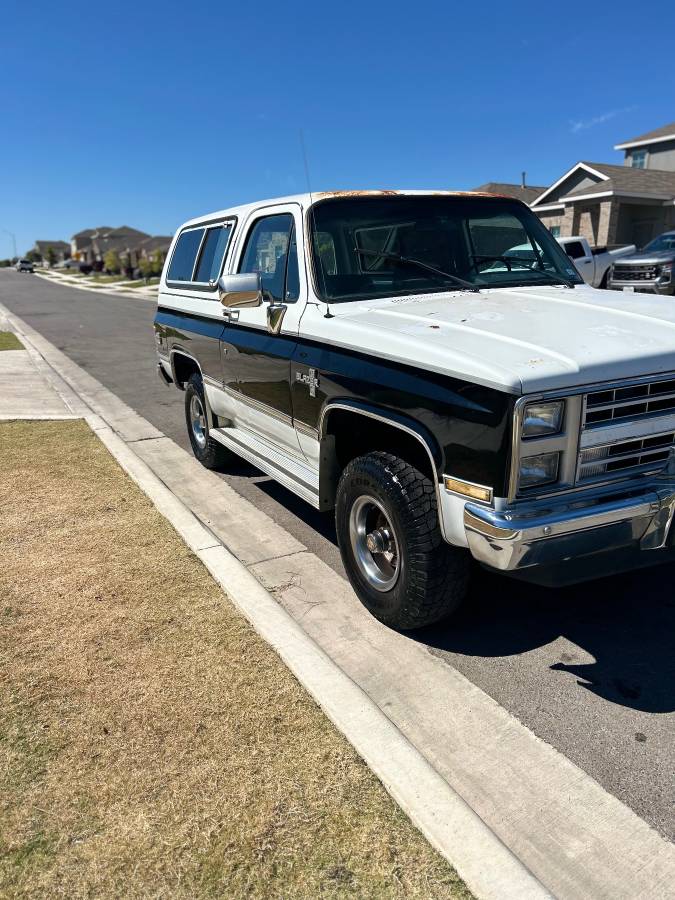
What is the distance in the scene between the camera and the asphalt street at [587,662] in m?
2.67

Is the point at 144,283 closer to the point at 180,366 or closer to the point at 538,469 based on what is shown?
the point at 180,366

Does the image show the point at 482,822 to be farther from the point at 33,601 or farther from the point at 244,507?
the point at 244,507

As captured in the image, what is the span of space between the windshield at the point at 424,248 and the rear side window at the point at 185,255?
224cm

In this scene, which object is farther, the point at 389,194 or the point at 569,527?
the point at 389,194

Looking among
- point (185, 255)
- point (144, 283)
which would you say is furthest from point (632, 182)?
point (144, 283)

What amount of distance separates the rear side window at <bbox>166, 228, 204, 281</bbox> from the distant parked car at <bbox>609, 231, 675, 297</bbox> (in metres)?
14.5

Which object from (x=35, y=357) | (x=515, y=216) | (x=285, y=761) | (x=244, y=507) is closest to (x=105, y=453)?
(x=244, y=507)

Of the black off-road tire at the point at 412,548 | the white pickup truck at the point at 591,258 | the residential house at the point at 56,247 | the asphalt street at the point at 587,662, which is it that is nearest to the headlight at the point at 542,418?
the black off-road tire at the point at 412,548

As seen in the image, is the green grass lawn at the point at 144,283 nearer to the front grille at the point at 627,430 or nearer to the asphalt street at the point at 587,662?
the asphalt street at the point at 587,662

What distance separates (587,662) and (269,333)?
261 centimetres

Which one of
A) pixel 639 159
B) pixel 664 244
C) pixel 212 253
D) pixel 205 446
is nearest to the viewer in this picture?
pixel 212 253

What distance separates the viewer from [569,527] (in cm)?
277

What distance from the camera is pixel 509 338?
296 cm

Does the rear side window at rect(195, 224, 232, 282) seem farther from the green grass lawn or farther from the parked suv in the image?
the green grass lawn
